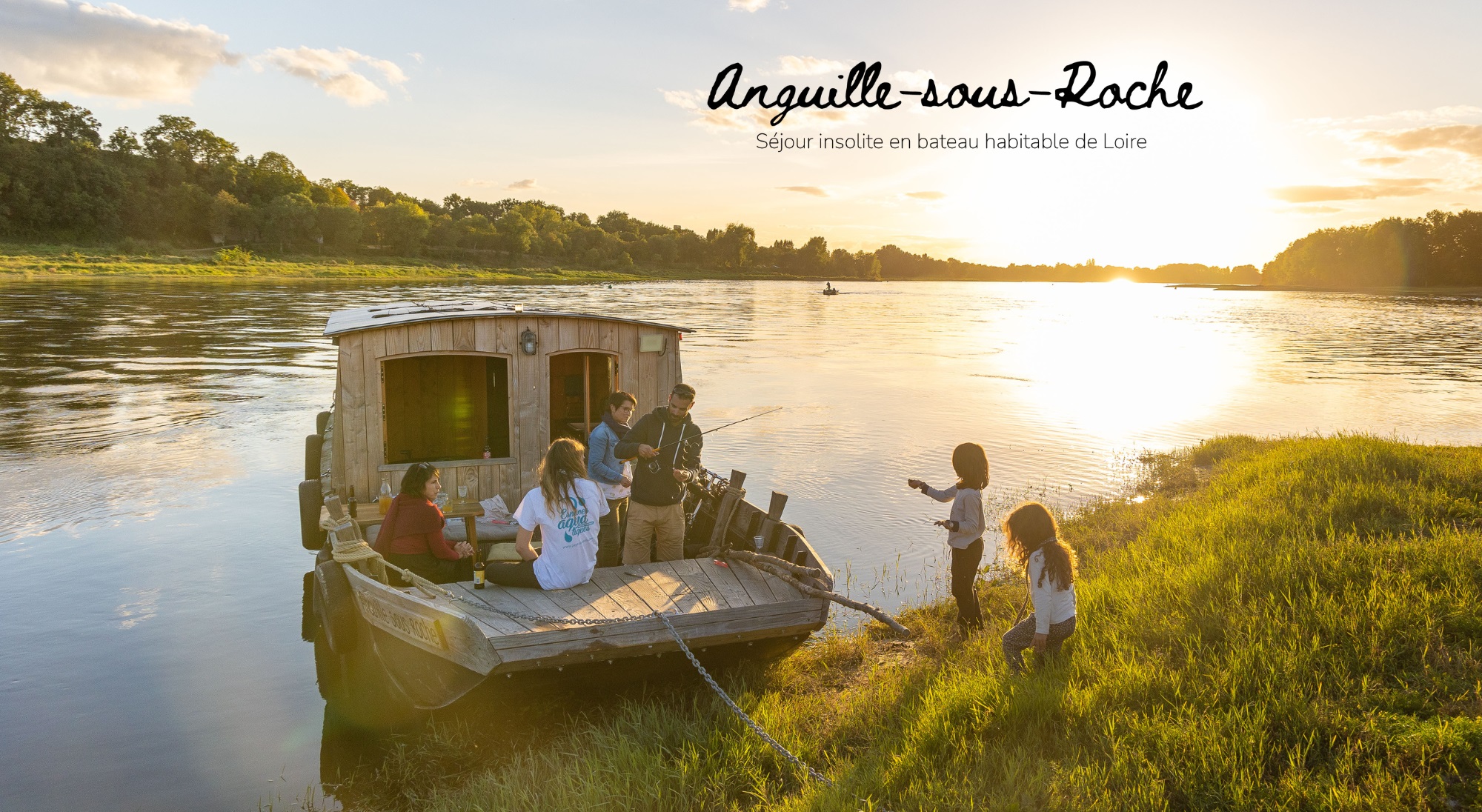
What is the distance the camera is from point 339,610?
7449 mm

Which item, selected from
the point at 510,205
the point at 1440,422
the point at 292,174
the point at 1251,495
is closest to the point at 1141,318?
the point at 1440,422

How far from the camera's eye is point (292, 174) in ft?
440

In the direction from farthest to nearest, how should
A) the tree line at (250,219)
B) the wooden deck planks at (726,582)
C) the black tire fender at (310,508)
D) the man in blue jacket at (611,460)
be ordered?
the tree line at (250,219) < the black tire fender at (310,508) < the man in blue jacket at (611,460) < the wooden deck planks at (726,582)

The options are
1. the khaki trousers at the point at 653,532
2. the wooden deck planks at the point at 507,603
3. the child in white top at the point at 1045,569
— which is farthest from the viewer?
the khaki trousers at the point at 653,532

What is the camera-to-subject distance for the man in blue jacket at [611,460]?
24.8ft

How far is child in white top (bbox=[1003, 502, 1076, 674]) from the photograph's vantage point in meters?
5.74

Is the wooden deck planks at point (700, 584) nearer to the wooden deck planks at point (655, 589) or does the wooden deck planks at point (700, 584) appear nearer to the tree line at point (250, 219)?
the wooden deck planks at point (655, 589)

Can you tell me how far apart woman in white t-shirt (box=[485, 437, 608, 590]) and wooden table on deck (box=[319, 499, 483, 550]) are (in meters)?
1.78

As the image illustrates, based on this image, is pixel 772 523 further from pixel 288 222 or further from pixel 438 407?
pixel 288 222

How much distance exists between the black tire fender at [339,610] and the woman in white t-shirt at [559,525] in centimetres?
152

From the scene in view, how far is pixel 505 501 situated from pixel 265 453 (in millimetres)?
10067

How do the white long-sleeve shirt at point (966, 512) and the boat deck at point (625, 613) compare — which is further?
the white long-sleeve shirt at point (966, 512)

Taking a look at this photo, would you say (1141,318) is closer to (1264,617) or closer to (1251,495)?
(1251,495)

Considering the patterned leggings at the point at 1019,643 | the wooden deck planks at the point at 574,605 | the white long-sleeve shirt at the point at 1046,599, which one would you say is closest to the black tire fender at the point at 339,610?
the wooden deck planks at the point at 574,605
